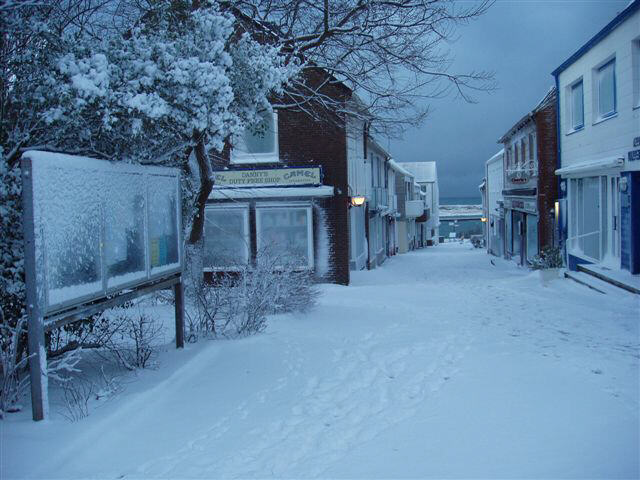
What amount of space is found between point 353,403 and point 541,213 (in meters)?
18.4

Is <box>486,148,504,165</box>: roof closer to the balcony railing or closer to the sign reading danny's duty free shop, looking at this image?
the balcony railing

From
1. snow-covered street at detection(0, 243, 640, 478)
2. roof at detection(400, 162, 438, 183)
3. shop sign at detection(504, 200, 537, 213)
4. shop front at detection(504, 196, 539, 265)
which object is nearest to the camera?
snow-covered street at detection(0, 243, 640, 478)

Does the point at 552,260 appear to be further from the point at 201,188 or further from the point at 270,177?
the point at 201,188

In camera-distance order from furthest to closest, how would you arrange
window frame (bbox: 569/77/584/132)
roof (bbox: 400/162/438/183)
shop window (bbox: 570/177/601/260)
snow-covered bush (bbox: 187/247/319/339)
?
roof (bbox: 400/162/438/183)
window frame (bbox: 569/77/584/132)
shop window (bbox: 570/177/601/260)
snow-covered bush (bbox: 187/247/319/339)

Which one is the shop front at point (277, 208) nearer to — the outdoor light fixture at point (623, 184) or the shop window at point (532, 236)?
the outdoor light fixture at point (623, 184)

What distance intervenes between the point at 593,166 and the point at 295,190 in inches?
313

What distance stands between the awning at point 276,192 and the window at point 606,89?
292 inches

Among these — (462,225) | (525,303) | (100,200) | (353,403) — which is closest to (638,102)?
(525,303)

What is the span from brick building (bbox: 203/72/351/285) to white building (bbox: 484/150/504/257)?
1876 centimetres

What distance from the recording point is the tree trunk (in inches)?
335

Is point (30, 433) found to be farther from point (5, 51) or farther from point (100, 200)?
point (5, 51)

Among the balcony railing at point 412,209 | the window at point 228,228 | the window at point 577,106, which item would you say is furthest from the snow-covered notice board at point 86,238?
the balcony railing at point 412,209

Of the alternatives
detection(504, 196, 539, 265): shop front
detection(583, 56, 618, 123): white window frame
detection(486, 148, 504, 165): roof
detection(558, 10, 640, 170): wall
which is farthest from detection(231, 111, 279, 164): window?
detection(486, 148, 504, 165): roof

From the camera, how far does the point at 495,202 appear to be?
39781 mm
